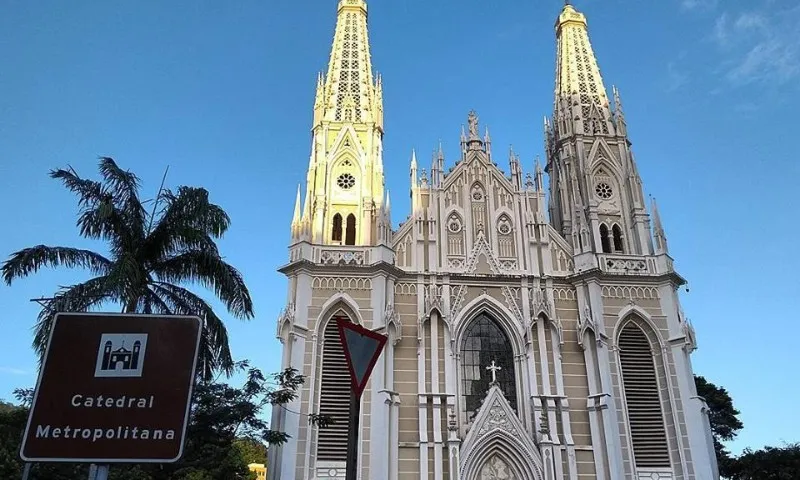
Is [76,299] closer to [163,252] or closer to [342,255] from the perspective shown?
[163,252]

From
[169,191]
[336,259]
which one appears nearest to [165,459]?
[169,191]

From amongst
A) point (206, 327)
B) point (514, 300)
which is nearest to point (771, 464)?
point (514, 300)

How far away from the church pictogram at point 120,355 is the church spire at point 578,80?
26204mm

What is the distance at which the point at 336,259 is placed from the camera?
2488cm

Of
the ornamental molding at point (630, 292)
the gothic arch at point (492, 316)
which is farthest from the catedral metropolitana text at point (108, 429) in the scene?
the ornamental molding at point (630, 292)

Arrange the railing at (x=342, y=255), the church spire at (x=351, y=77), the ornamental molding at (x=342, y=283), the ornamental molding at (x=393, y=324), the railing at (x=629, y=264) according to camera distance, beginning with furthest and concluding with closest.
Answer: the church spire at (x=351, y=77)
the railing at (x=629, y=264)
the railing at (x=342, y=255)
the ornamental molding at (x=342, y=283)
the ornamental molding at (x=393, y=324)

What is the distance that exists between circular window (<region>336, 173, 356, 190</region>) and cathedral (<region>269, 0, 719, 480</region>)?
0.10 meters

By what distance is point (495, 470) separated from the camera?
22.2m

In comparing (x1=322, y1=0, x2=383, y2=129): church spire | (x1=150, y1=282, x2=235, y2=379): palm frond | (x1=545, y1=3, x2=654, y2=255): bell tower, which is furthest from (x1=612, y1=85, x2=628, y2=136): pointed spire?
(x1=150, y1=282, x2=235, y2=379): palm frond

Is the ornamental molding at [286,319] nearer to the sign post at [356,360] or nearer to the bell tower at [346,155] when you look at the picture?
the bell tower at [346,155]

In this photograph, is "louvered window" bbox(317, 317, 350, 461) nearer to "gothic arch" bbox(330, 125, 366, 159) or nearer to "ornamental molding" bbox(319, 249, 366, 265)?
"ornamental molding" bbox(319, 249, 366, 265)

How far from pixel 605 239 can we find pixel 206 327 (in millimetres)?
18814

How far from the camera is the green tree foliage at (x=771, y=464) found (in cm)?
2589

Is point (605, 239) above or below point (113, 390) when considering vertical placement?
above
